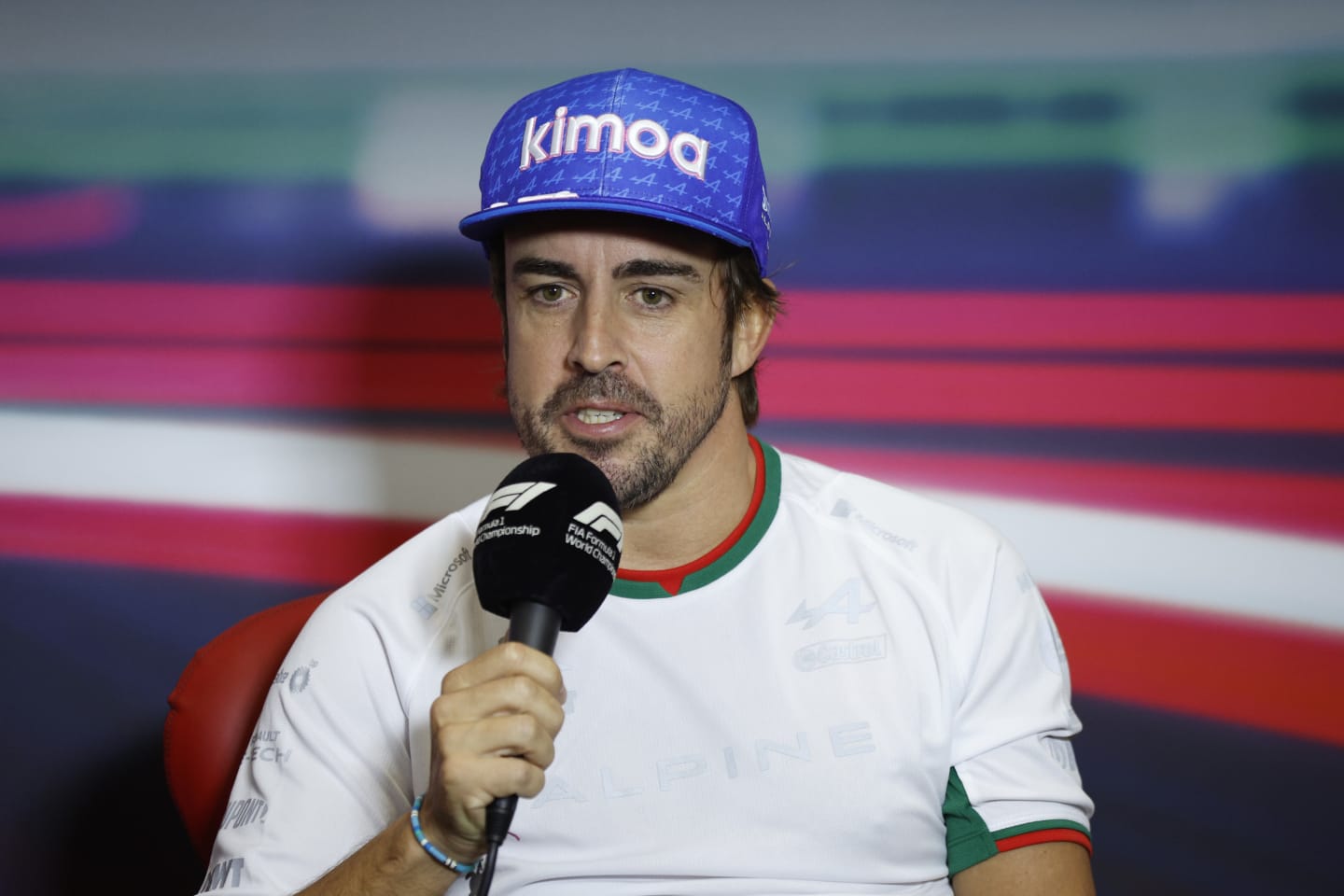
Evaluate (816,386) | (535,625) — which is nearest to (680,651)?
(535,625)

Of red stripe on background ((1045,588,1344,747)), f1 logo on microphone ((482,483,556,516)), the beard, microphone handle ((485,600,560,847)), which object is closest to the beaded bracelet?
microphone handle ((485,600,560,847))

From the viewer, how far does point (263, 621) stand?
5.26 feet

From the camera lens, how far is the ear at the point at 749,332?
162 cm

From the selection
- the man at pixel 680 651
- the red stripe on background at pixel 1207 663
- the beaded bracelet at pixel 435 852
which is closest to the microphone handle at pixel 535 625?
the beaded bracelet at pixel 435 852

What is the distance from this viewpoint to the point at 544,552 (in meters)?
1.03

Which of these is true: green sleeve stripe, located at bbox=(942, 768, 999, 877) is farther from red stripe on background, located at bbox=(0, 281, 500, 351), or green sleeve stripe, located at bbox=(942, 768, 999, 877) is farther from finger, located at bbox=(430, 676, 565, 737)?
red stripe on background, located at bbox=(0, 281, 500, 351)

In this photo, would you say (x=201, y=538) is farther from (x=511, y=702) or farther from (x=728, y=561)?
(x=511, y=702)

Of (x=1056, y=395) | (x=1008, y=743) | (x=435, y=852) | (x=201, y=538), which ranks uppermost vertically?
(x=1056, y=395)

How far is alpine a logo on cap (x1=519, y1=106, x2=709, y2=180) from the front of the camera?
1424 millimetres

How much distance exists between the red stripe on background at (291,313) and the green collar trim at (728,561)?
28.5 inches

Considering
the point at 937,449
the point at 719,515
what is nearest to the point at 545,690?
the point at 719,515

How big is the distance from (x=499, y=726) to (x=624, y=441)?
1.72 ft

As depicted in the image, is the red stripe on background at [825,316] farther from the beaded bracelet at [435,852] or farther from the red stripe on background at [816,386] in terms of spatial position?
the beaded bracelet at [435,852]

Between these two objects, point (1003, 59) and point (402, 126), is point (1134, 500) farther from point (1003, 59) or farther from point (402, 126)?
point (402, 126)
